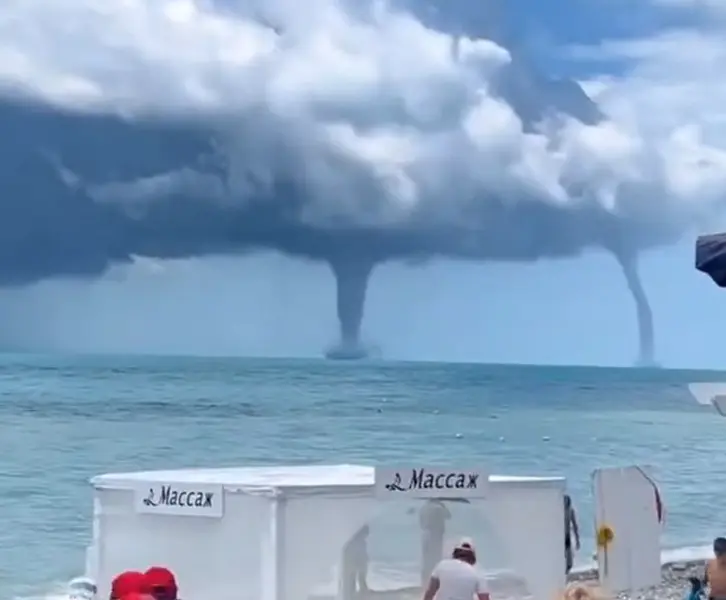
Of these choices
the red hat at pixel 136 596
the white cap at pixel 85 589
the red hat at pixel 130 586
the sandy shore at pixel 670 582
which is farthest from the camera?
the sandy shore at pixel 670 582

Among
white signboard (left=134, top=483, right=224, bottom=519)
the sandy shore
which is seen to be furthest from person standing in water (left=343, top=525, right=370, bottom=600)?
the sandy shore

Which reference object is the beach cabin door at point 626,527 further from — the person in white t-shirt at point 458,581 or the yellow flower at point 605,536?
the person in white t-shirt at point 458,581

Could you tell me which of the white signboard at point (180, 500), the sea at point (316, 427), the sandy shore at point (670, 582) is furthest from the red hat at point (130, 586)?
the sea at point (316, 427)

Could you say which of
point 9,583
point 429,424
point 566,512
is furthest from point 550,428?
point 566,512

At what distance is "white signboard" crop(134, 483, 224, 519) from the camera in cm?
703

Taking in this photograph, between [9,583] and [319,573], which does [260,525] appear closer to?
[319,573]

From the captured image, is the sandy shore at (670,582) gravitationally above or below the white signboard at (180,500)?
below

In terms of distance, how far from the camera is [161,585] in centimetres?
546

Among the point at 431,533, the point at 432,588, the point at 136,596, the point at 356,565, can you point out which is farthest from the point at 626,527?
the point at 136,596

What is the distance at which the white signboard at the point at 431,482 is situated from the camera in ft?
22.9

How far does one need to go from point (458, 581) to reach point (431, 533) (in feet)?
2.61

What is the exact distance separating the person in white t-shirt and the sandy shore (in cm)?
240

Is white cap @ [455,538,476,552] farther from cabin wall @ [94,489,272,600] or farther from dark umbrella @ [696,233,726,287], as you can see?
dark umbrella @ [696,233,726,287]

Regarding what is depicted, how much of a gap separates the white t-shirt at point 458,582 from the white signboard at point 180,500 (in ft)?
3.49
